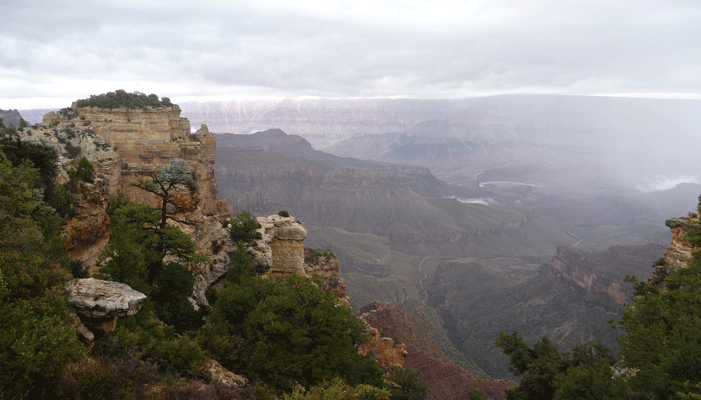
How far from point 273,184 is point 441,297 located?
103 meters

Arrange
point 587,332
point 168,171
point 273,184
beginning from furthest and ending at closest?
1. point 273,184
2. point 587,332
3. point 168,171

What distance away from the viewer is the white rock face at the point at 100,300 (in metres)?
10.8

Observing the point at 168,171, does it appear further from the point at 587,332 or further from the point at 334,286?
the point at 587,332

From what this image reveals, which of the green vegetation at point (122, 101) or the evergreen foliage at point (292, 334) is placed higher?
the green vegetation at point (122, 101)

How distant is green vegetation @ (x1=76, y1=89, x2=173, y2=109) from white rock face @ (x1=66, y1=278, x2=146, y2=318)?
32.6m

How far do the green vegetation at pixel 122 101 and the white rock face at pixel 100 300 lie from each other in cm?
3263

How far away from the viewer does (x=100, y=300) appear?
11.2m

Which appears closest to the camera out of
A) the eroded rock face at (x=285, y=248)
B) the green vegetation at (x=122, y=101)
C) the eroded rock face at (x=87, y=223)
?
the eroded rock face at (x=87, y=223)

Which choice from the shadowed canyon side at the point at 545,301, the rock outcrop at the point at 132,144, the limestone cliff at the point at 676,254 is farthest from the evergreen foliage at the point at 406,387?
the shadowed canyon side at the point at 545,301

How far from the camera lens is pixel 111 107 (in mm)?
38125

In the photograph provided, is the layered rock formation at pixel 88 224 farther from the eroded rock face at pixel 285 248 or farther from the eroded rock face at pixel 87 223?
the eroded rock face at pixel 285 248

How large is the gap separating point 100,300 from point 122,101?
36.8 m

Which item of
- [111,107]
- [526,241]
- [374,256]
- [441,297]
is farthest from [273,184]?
[111,107]

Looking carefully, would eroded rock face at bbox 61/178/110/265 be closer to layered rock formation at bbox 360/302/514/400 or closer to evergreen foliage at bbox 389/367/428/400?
evergreen foliage at bbox 389/367/428/400
